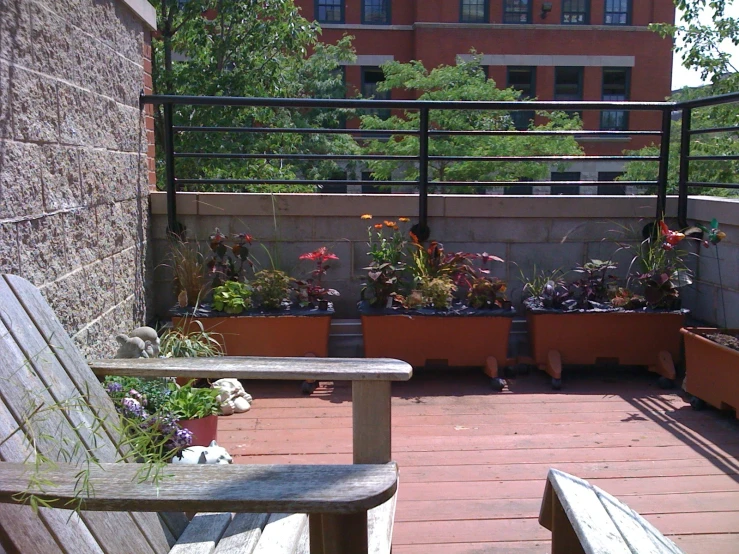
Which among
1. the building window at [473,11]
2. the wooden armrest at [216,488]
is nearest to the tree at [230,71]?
the wooden armrest at [216,488]

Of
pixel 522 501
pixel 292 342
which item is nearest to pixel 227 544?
pixel 522 501

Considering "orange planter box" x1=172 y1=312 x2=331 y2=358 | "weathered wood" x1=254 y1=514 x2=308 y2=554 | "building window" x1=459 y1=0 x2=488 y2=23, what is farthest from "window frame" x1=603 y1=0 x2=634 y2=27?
"weathered wood" x1=254 y1=514 x2=308 y2=554

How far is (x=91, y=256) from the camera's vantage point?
3420 mm

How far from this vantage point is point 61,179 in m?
3.01

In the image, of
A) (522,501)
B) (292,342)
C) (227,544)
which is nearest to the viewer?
(227,544)

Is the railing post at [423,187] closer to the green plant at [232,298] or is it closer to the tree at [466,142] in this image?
the green plant at [232,298]

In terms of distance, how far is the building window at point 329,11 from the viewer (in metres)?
21.1

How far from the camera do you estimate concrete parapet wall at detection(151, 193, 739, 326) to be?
4816mm

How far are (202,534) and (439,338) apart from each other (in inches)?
107

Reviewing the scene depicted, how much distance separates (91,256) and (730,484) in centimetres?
288

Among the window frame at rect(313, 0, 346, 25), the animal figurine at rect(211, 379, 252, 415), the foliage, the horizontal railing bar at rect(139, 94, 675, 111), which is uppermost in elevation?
the window frame at rect(313, 0, 346, 25)

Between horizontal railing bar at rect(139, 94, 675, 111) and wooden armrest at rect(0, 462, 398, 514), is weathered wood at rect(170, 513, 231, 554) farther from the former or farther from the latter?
horizontal railing bar at rect(139, 94, 675, 111)

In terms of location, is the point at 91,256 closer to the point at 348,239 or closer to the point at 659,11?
the point at 348,239

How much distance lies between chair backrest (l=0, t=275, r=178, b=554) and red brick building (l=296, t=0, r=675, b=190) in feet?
63.9
